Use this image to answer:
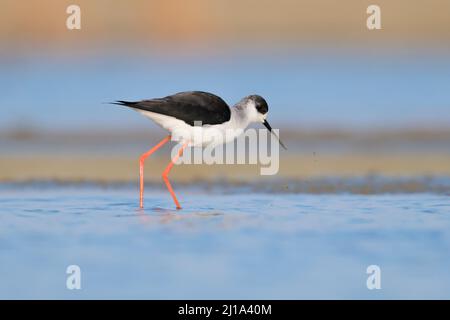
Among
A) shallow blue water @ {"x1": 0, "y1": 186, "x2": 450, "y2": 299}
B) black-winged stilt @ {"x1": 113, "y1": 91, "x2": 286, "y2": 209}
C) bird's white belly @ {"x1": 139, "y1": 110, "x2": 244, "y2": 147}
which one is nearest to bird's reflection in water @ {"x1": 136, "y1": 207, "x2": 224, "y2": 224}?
shallow blue water @ {"x1": 0, "y1": 186, "x2": 450, "y2": 299}

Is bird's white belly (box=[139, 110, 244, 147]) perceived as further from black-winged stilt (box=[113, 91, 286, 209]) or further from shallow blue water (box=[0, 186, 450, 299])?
shallow blue water (box=[0, 186, 450, 299])

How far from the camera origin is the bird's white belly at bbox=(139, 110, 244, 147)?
8.44m

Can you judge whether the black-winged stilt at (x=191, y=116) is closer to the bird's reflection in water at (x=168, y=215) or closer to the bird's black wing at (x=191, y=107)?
the bird's black wing at (x=191, y=107)

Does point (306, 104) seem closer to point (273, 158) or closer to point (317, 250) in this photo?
point (273, 158)

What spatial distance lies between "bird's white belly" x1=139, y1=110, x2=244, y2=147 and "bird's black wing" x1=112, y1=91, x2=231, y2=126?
2.4 inches

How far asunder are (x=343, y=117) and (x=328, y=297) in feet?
31.3

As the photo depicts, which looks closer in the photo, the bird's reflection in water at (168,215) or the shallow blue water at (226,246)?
the shallow blue water at (226,246)

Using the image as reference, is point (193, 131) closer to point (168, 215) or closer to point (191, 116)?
point (191, 116)

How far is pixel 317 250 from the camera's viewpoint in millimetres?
6082

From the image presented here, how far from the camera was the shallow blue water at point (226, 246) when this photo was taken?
5.20m

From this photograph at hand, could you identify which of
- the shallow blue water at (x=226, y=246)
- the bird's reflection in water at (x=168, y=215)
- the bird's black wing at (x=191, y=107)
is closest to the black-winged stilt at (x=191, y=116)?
the bird's black wing at (x=191, y=107)

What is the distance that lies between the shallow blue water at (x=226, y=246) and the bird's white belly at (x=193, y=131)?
→ 0.65 metres
